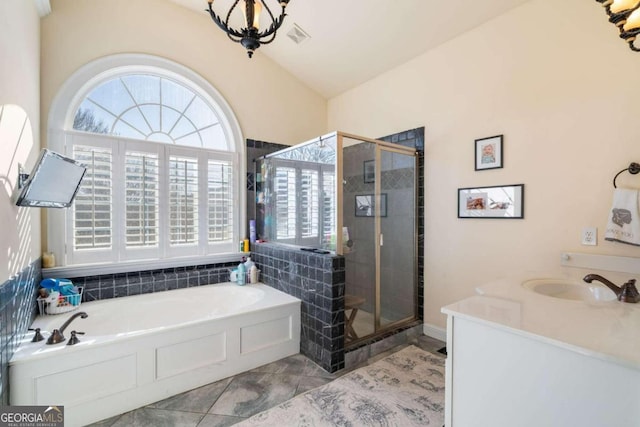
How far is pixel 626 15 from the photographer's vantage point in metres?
1.07

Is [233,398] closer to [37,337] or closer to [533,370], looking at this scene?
[37,337]

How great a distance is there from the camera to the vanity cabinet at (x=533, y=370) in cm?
87

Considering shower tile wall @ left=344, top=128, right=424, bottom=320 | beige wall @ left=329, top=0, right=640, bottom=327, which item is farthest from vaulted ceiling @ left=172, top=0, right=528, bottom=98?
shower tile wall @ left=344, top=128, right=424, bottom=320

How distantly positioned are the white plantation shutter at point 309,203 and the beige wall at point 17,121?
195cm

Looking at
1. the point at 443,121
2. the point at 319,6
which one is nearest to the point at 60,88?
the point at 319,6

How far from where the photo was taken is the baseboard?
2.84 m

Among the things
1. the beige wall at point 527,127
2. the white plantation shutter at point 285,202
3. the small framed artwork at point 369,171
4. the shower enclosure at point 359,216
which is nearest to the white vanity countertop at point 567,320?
the beige wall at point 527,127

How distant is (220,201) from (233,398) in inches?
76.0

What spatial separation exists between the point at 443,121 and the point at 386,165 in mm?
682

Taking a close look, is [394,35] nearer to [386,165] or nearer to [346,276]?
[386,165]

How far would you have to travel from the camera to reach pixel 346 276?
2.56 metres

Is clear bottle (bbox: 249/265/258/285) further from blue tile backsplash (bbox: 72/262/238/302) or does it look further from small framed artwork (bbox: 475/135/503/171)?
small framed artwork (bbox: 475/135/503/171)

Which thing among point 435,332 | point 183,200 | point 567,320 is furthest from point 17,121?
point 435,332

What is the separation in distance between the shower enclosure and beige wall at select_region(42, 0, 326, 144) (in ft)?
2.50
